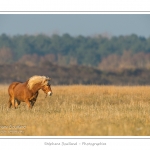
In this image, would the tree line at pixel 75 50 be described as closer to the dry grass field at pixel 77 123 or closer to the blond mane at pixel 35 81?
the blond mane at pixel 35 81

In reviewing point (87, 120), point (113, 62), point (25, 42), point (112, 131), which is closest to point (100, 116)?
point (87, 120)

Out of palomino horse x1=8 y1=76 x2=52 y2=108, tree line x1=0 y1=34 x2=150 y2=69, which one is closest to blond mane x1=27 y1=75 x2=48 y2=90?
palomino horse x1=8 y1=76 x2=52 y2=108

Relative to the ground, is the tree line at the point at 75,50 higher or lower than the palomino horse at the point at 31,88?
higher

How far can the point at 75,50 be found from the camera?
155 ft

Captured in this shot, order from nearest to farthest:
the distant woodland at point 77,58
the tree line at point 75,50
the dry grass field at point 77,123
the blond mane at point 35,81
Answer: the dry grass field at point 77,123 < the blond mane at point 35,81 < the tree line at point 75,50 < the distant woodland at point 77,58

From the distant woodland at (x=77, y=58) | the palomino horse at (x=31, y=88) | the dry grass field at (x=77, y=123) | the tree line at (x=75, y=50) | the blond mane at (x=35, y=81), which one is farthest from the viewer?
the distant woodland at (x=77, y=58)

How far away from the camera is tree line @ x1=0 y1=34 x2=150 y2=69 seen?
3856 cm

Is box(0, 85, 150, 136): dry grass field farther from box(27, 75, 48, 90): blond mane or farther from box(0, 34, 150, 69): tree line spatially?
box(0, 34, 150, 69): tree line

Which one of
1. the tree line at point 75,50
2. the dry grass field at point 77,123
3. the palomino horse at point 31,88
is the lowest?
the dry grass field at point 77,123

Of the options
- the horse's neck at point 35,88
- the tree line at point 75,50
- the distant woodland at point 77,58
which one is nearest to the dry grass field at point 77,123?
the horse's neck at point 35,88

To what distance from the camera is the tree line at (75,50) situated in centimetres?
3856

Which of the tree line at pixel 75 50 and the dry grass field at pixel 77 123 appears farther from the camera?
the tree line at pixel 75 50

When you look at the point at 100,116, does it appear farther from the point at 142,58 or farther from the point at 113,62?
the point at 142,58

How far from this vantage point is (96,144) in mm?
9508
